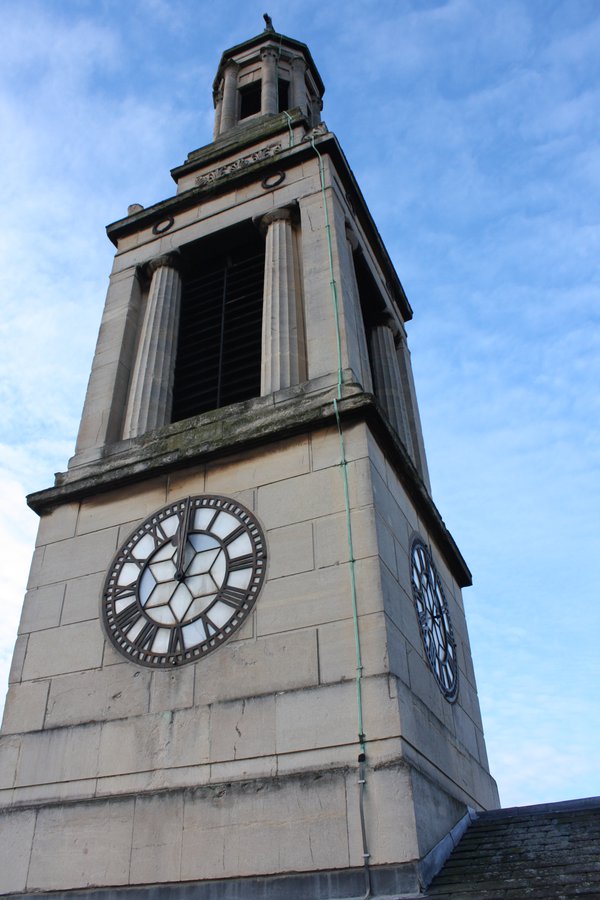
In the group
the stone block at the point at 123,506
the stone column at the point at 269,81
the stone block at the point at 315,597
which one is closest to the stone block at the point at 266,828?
the stone block at the point at 315,597

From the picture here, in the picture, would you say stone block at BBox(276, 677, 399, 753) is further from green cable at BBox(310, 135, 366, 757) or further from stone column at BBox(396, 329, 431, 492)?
stone column at BBox(396, 329, 431, 492)

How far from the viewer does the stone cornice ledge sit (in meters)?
11.2

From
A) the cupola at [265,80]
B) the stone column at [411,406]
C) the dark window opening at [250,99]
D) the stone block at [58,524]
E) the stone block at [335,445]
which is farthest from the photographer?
the dark window opening at [250,99]

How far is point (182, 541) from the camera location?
36.2ft

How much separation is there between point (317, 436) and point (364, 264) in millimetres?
7197

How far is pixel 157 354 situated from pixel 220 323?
4.26 feet

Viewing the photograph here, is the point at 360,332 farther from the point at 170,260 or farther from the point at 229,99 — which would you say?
the point at 229,99

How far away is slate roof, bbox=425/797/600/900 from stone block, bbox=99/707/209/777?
281cm

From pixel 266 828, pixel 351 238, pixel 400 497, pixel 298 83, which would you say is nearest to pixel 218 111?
pixel 298 83

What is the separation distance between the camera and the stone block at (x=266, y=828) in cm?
800

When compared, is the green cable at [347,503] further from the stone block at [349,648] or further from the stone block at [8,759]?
the stone block at [8,759]

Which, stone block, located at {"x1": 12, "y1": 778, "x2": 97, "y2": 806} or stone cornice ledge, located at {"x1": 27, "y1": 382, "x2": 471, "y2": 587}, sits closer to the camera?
stone block, located at {"x1": 12, "y1": 778, "x2": 97, "y2": 806}

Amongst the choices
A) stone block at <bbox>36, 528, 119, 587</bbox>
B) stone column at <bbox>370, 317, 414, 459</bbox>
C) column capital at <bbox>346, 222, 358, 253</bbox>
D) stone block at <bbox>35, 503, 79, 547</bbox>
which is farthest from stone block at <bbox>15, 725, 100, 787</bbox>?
column capital at <bbox>346, 222, 358, 253</bbox>

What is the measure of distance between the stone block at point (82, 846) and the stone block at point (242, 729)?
3.68 feet
